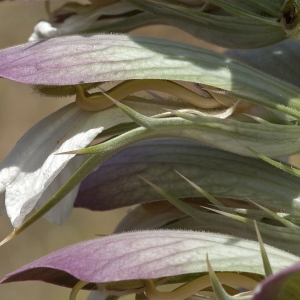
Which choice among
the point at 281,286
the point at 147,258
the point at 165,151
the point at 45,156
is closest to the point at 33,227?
the point at 165,151

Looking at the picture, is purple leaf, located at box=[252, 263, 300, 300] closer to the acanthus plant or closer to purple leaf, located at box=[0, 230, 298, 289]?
the acanthus plant

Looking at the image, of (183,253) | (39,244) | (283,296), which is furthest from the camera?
(39,244)

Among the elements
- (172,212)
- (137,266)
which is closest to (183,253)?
(137,266)

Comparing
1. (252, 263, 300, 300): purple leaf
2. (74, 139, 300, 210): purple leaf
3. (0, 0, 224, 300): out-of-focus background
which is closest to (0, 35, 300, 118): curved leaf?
(74, 139, 300, 210): purple leaf

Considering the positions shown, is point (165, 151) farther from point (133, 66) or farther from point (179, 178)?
point (133, 66)

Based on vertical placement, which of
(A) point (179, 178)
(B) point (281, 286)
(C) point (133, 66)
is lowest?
(B) point (281, 286)

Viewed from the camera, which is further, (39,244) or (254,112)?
(39,244)

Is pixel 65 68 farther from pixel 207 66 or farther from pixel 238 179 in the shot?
pixel 238 179
